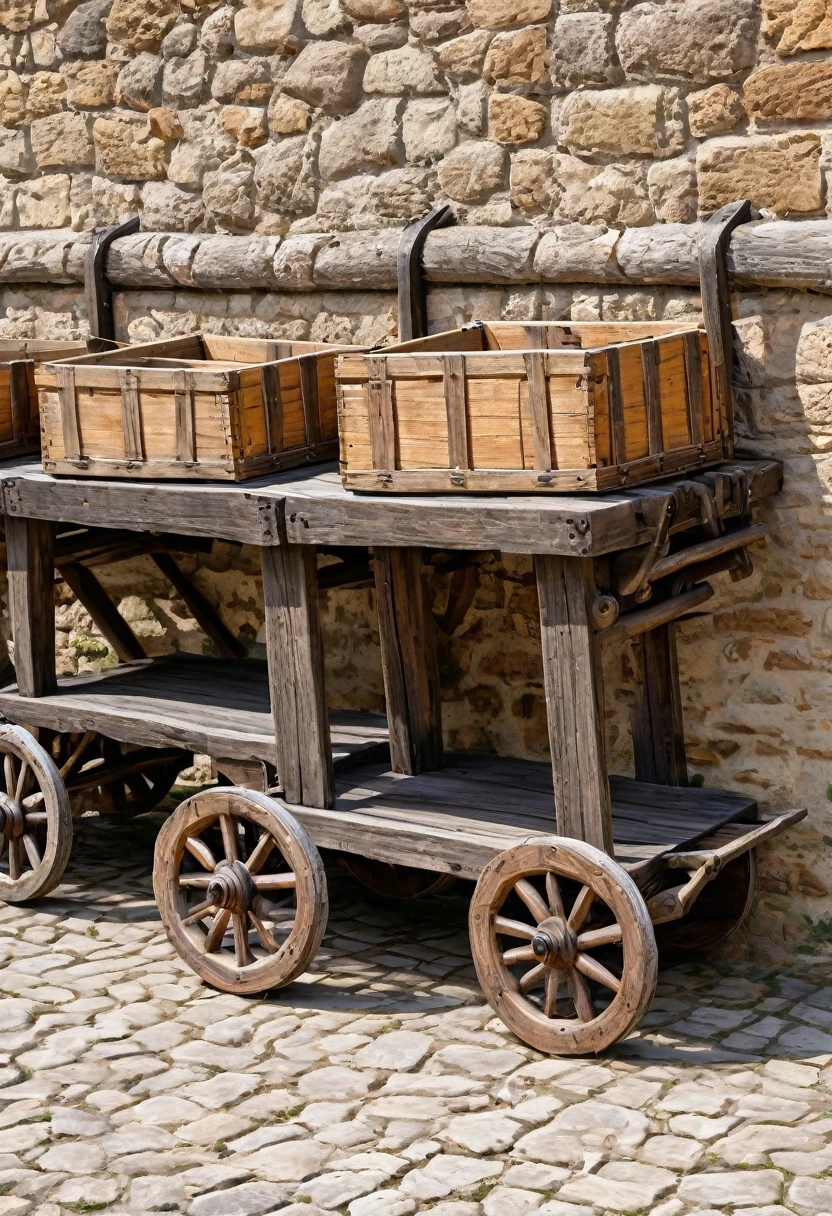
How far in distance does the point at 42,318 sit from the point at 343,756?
122 inches

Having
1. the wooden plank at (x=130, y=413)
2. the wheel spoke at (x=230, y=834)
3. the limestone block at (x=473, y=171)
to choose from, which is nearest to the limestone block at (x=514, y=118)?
the limestone block at (x=473, y=171)

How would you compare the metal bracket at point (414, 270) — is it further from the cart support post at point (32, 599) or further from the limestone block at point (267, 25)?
the cart support post at point (32, 599)

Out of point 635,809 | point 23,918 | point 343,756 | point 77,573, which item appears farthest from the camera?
point 77,573

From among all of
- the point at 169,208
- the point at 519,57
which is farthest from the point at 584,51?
the point at 169,208

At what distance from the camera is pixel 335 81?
6949 millimetres

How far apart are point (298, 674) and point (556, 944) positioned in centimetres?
131

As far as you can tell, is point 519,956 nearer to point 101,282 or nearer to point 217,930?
point 217,930

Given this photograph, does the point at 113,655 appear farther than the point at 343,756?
Yes

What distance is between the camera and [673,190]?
6.11 meters

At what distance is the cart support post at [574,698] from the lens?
5316 mm

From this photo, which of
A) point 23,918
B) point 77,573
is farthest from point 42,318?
point 23,918

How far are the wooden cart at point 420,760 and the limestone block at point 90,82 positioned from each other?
2098mm

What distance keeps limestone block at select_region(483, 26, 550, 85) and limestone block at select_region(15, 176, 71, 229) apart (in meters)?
2.51

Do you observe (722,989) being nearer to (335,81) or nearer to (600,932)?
(600,932)
